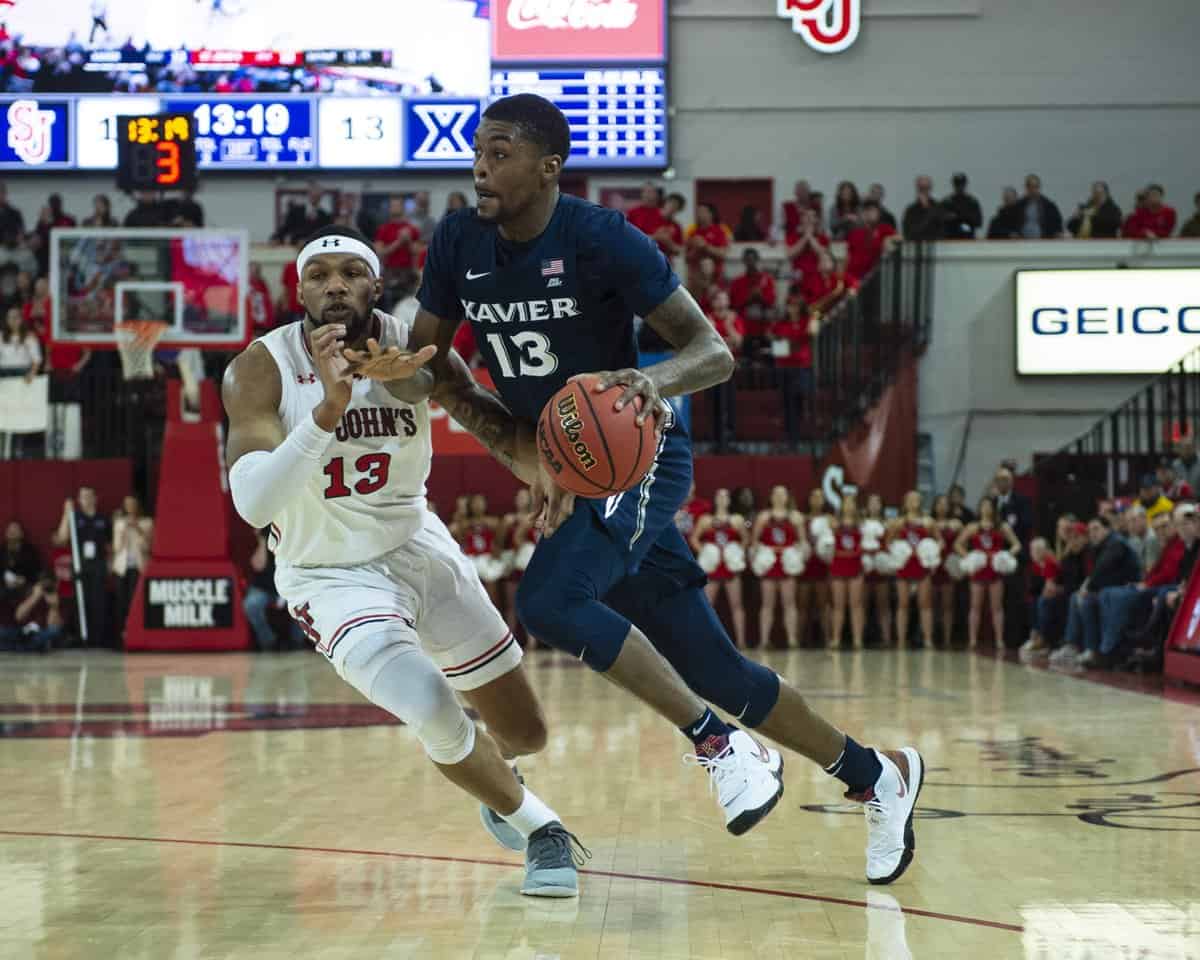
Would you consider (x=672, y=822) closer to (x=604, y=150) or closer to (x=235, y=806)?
(x=235, y=806)

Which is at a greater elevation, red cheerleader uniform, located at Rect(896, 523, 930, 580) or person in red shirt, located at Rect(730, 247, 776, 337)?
person in red shirt, located at Rect(730, 247, 776, 337)

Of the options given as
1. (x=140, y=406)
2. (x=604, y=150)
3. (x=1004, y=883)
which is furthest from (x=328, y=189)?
(x=1004, y=883)

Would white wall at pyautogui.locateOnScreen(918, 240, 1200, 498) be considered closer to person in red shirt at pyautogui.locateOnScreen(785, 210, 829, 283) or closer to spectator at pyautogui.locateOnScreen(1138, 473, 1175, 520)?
person in red shirt at pyautogui.locateOnScreen(785, 210, 829, 283)

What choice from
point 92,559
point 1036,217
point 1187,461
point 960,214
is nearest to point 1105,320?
point 1036,217

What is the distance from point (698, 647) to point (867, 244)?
50.8 feet

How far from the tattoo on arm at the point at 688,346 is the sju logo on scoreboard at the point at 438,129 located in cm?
1762

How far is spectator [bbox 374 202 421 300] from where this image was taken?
61.3ft

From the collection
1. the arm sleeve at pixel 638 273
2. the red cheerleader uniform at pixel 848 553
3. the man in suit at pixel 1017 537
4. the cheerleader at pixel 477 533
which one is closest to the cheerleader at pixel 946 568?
the man in suit at pixel 1017 537

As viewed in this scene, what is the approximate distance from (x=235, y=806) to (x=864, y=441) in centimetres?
1320

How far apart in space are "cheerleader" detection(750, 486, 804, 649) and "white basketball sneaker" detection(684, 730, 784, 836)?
1152cm

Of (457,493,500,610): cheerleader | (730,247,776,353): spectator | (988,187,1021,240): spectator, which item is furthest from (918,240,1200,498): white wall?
(457,493,500,610): cheerleader

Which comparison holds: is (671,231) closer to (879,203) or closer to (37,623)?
(879,203)

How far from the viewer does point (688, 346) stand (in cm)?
438

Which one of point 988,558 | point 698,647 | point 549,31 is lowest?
point 988,558
